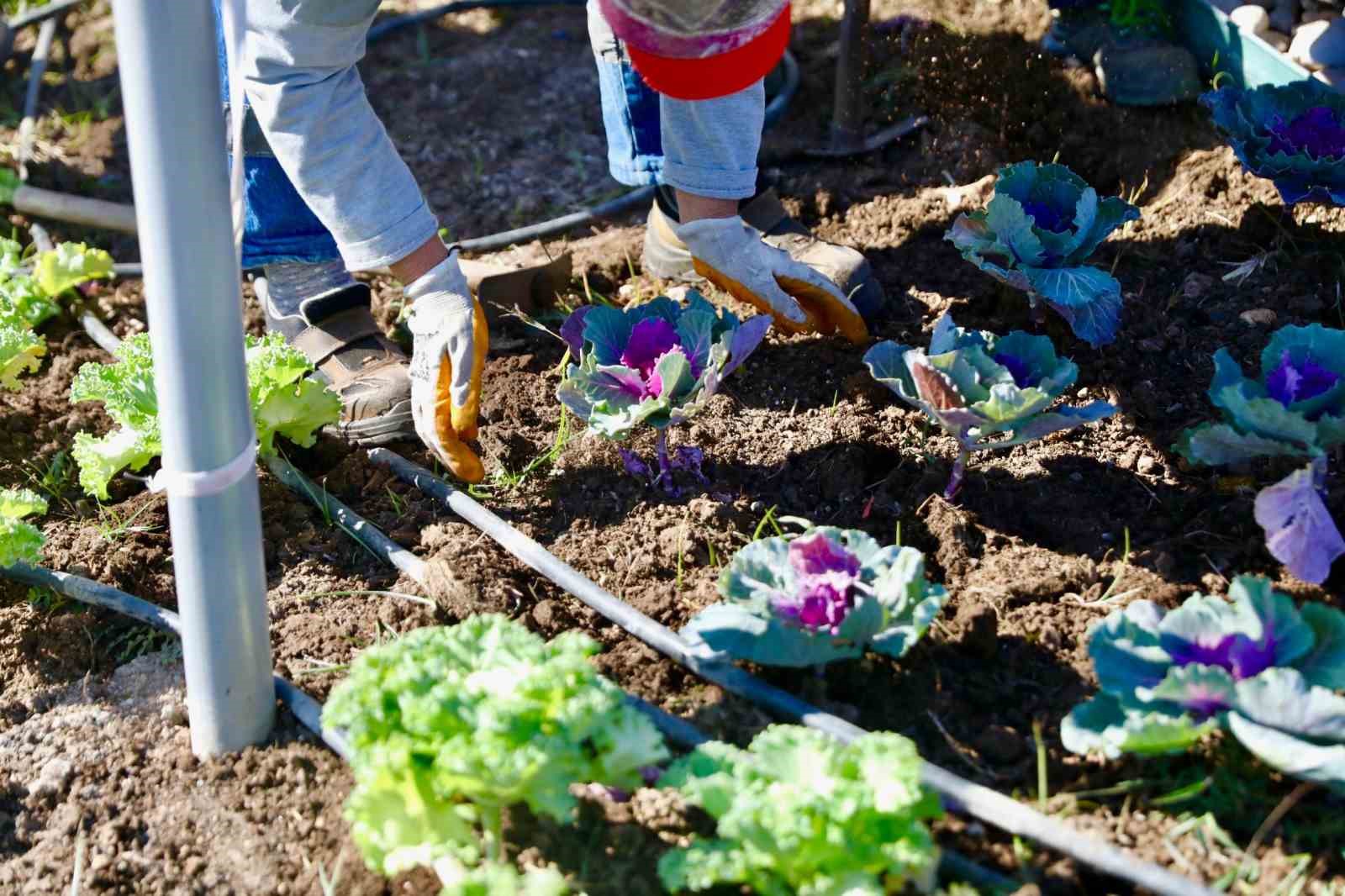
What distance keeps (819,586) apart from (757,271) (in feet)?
3.01

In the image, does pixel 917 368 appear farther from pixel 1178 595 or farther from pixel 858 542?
pixel 1178 595

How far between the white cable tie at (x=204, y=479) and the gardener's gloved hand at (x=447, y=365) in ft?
2.28

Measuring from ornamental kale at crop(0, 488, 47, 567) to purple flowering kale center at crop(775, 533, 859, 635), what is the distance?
127cm

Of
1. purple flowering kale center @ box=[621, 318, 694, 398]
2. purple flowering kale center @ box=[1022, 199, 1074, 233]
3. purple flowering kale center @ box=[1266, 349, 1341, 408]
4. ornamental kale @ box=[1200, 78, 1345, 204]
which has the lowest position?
purple flowering kale center @ box=[621, 318, 694, 398]

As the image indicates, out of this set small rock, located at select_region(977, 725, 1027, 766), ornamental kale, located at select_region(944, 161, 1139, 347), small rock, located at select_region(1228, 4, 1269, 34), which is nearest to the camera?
small rock, located at select_region(977, 725, 1027, 766)

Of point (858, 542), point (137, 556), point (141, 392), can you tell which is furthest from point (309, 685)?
point (858, 542)

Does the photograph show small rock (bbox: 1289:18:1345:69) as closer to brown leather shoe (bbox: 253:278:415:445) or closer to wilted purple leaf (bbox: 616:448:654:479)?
wilted purple leaf (bbox: 616:448:654:479)

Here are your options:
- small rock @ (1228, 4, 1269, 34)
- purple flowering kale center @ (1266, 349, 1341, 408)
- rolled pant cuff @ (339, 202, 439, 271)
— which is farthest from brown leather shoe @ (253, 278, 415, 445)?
small rock @ (1228, 4, 1269, 34)

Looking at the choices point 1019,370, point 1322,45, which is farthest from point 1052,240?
point 1322,45

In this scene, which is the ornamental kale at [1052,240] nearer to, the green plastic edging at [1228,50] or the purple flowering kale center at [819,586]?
the purple flowering kale center at [819,586]

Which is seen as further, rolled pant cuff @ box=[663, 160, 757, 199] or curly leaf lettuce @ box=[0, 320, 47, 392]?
curly leaf lettuce @ box=[0, 320, 47, 392]

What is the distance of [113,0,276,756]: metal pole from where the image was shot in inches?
61.3

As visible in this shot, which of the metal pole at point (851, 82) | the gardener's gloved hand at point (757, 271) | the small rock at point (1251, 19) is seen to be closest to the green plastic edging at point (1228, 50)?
the small rock at point (1251, 19)

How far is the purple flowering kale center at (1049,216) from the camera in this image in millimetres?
2561
